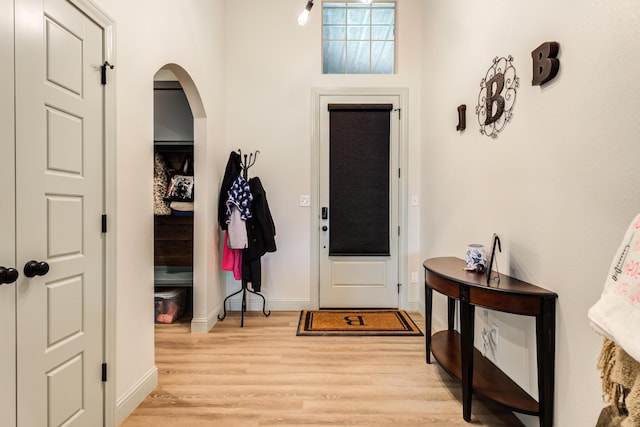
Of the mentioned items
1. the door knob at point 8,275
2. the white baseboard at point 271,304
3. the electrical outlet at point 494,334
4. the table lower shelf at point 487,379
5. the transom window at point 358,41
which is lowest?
the white baseboard at point 271,304

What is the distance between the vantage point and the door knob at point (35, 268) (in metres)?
1.30

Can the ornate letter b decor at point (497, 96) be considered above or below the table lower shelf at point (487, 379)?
above

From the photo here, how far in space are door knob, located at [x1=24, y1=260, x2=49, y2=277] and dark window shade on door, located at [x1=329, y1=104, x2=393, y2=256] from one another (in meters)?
2.69

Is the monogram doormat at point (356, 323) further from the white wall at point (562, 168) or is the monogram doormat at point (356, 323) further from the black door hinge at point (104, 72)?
the black door hinge at point (104, 72)

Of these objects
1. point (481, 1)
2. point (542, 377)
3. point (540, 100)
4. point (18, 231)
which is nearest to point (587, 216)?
point (540, 100)

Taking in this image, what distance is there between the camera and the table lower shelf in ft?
5.54

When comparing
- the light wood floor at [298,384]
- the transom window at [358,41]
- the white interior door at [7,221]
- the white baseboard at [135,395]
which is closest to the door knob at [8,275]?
the white interior door at [7,221]

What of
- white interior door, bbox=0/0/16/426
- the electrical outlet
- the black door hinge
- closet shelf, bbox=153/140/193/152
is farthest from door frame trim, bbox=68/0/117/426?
the electrical outlet

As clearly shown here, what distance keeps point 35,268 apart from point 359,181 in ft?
9.67

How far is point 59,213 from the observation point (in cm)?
146

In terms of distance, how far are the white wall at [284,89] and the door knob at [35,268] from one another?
241 cm

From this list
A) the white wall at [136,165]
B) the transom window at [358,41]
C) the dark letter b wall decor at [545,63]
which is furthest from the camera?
the transom window at [358,41]

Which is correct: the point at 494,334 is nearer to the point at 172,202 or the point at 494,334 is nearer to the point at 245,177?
the point at 245,177

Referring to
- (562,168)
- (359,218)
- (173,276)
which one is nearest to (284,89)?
(359,218)
